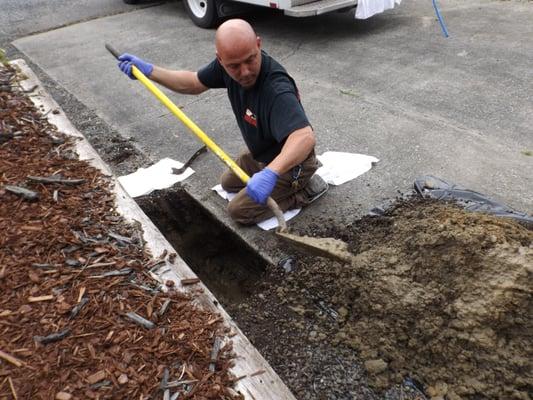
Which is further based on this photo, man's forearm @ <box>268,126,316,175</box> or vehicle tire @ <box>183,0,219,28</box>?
vehicle tire @ <box>183,0,219,28</box>

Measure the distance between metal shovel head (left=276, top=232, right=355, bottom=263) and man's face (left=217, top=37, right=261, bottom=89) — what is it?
106 cm

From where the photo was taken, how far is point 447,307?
2.13 metres

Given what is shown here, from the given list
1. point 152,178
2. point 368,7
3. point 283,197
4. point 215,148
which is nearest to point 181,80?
point 215,148

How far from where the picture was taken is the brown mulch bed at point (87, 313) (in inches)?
65.8

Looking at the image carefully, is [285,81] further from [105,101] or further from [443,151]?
[105,101]

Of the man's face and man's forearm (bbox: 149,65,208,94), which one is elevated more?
the man's face

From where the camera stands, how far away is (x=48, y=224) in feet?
8.03

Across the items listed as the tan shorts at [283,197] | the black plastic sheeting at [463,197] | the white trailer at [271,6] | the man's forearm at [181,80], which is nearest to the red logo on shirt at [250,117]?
the tan shorts at [283,197]

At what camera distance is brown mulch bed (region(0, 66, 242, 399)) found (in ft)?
5.48

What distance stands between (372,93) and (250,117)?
2573 millimetres

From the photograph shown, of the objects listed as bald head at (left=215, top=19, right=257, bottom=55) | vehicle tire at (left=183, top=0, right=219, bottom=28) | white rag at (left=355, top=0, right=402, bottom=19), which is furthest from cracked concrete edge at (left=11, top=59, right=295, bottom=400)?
vehicle tire at (left=183, top=0, right=219, bottom=28)

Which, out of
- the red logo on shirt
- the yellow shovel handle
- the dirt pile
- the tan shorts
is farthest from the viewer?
the tan shorts

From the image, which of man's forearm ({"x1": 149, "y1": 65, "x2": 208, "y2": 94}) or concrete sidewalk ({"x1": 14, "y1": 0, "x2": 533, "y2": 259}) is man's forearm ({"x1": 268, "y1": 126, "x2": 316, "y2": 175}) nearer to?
concrete sidewalk ({"x1": 14, "y1": 0, "x2": 533, "y2": 259})

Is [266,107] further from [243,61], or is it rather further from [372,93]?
[372,93]
